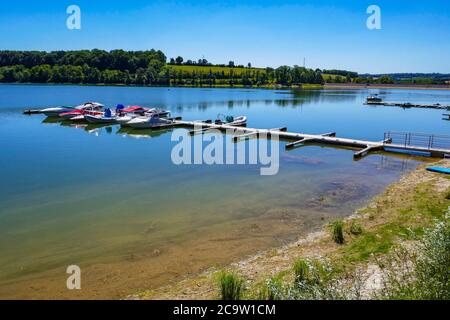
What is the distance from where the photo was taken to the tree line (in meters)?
144

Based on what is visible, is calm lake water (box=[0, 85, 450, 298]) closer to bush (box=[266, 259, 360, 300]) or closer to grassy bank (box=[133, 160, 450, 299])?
grassy bank (box=[133, 160, 450, 299])

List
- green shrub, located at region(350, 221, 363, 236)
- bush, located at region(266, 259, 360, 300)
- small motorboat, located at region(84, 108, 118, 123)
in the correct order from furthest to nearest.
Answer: small motorboat, located at region(84, 108, 118, 123) < green shrub, located at region(350, 221, 363, 236) < bush, located at region(266, 259, 360, 300)

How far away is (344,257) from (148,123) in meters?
33.1

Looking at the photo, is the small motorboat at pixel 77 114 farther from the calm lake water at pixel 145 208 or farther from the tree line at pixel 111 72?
the tree line at pixel 111 72

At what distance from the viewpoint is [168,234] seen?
1284 centimetres

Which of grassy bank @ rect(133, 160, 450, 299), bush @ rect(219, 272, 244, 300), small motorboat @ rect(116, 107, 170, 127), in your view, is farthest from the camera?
small motorboat @ rect(116, 107, 170, 127)

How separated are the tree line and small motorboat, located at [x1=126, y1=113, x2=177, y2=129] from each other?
4640 inches

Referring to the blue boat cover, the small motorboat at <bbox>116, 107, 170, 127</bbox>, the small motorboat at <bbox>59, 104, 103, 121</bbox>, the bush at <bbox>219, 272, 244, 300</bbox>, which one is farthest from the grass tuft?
the small motorboat at <bbox>59, 104, 103, 121</bbox>

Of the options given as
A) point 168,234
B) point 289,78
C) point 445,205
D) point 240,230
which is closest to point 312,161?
point 445,205

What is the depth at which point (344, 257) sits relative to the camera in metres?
9.90

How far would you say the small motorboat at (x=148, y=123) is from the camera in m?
39.9

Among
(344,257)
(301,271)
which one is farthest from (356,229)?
(301,271)

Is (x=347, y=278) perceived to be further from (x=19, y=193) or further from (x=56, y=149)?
(x=56, y=149)
